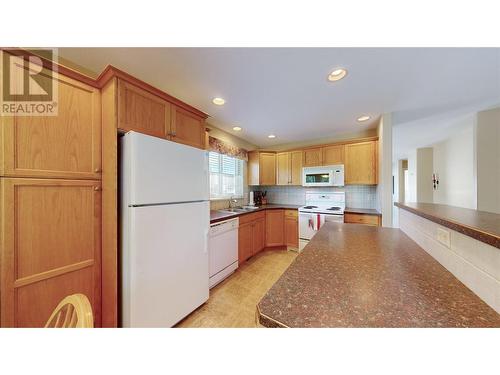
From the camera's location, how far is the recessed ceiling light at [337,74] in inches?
58.1

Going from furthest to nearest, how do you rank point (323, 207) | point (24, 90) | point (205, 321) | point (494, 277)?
1. point (323, 207)
2. point (205, 321)
3. point (24, 90)
4. point (494, 277)

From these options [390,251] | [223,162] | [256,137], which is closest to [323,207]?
[256,137]

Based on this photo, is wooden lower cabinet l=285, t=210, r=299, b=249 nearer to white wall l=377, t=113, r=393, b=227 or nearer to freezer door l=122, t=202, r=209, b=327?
white wall l=377, t=113, r=393, b=227

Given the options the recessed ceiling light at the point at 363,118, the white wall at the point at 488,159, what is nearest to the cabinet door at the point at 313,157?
the recessed ceiling light at the point at 363,118

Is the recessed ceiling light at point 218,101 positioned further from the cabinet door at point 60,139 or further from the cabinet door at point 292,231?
the cabinet door at point 292,231

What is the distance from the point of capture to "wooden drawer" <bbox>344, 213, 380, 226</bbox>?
244 cm

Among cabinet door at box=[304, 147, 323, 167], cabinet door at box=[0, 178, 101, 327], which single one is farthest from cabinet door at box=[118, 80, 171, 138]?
cabinet door at box=[304, 147, 323, 167]

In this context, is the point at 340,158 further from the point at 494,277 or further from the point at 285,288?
the point at 285,288

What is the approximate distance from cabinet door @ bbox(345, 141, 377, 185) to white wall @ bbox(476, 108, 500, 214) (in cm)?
135

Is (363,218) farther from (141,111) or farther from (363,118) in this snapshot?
(141,111)

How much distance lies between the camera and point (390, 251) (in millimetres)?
857

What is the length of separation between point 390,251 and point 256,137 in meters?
2.91

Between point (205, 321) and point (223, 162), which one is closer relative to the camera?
point (205, 321)
